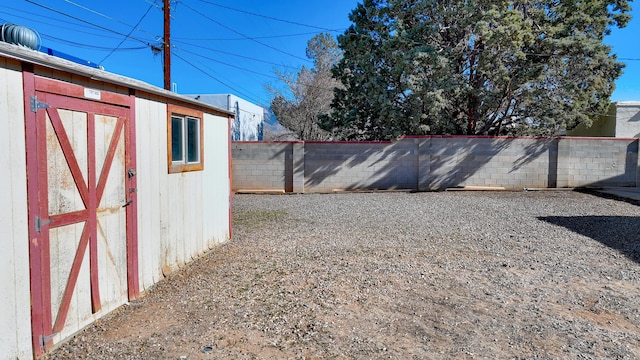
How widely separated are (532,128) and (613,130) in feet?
13.1

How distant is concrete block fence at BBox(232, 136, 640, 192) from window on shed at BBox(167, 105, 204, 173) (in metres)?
7.98

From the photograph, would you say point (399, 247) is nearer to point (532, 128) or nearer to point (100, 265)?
point (100, 265)

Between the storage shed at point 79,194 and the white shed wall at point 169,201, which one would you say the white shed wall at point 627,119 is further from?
the storage shed at point 79,194

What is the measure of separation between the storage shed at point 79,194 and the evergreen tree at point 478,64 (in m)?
10.1

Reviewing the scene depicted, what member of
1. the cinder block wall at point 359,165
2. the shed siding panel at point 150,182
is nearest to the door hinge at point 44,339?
the shed siding panel at point 150,182

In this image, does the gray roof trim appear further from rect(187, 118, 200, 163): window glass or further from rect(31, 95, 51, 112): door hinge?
rect(187, 118, 200, 163): window glass

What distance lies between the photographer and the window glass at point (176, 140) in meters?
4.87

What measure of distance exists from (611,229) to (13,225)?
9.04m

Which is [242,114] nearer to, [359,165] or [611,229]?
[359,165]

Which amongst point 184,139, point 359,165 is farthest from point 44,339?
point 359,165

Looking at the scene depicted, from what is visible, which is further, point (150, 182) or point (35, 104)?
point (150, 182)

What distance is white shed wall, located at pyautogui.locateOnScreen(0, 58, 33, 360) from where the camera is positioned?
2555 millimetres

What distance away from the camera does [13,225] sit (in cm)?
262

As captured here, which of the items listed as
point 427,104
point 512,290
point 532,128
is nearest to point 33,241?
point 512,290
